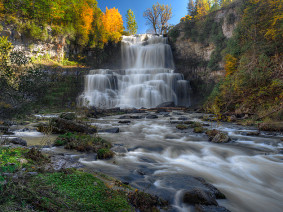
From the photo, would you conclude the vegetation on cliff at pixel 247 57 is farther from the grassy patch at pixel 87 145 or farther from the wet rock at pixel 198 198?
the grassy patch at pixel 87 145

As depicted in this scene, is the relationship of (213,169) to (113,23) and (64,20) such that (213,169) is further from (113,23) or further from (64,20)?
(113,23)

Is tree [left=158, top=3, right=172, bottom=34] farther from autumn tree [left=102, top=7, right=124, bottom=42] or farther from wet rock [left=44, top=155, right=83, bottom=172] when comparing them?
wet rock [left=44, top=155, right=83, bottom=172]

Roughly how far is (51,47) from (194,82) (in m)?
23.3

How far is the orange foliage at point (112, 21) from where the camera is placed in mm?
36906

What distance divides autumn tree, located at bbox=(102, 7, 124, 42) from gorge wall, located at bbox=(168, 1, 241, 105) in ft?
36.3

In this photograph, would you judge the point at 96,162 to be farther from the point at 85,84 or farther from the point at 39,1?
Result: the point at 39,1

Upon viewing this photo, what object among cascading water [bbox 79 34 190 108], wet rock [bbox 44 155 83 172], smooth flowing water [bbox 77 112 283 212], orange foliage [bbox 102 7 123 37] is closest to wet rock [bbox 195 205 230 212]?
smooth flowing water [bbox 77 112 283 212]

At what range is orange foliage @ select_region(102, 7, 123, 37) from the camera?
36.9 m

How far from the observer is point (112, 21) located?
124ft

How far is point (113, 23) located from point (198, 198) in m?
40.7

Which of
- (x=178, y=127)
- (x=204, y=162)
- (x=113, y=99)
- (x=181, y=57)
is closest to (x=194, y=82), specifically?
(x=181, y=57)

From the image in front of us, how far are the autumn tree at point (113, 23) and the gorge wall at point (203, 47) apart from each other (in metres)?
11.1

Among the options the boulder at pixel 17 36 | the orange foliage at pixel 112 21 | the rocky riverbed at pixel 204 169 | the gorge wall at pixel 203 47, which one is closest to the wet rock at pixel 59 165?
the rocky riverbed at pixel 204 169

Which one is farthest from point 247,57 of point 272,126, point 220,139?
point 220,139
